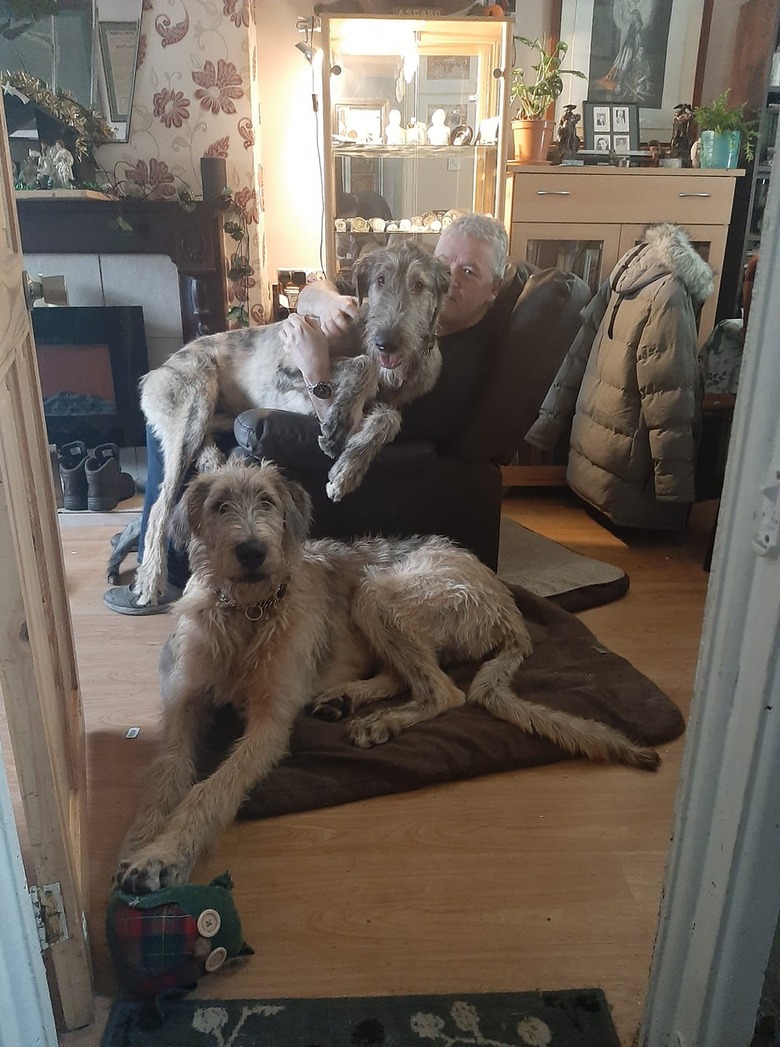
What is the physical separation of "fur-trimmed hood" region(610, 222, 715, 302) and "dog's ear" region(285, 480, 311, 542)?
2.16m

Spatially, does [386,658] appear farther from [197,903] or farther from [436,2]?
[436,2]

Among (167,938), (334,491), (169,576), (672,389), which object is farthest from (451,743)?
(672,389)

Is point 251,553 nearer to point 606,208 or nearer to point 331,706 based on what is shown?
point 331,706

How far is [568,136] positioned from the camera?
4113mm

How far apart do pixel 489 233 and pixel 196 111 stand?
2.21 m

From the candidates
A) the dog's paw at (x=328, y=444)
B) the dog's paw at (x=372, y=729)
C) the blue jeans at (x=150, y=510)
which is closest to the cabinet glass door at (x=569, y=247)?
the dog's paw at (x=328, y=444)

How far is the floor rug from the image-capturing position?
2.98m

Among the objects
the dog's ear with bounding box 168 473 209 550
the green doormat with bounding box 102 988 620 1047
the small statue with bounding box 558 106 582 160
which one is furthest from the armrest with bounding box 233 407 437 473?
the small statue with bounding box 558 106 582 160

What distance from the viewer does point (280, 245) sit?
4.68 meters

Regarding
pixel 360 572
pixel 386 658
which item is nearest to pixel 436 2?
pixel 360 572

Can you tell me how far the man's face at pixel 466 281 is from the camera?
2.86 metres

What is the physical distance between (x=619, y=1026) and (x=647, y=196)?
3725 mm

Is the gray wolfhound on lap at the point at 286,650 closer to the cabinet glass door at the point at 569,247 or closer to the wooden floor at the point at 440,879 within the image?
the wooden floor at the point at 440,879

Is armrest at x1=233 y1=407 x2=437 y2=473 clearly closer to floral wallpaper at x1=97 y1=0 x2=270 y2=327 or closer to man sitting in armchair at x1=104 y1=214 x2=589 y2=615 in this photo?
man sitting in armchair at x1=104 y1=214 x2=589 y2=615
